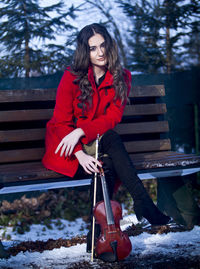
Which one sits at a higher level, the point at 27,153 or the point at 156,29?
the point at 156,29

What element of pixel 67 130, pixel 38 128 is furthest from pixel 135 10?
pixel 67 130

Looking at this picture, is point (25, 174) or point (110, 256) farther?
point (25, 174)

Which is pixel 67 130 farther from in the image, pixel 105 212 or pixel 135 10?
pixel 135 10

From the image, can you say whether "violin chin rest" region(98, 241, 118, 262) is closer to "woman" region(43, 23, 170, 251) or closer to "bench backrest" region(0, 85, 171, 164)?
"woman" region(43, 23, 170, 251)

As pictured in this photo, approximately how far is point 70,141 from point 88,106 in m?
0.39

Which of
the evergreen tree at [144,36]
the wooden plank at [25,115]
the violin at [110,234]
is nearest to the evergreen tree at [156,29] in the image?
the evergreen tree at [144,36]

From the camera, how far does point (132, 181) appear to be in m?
2.65

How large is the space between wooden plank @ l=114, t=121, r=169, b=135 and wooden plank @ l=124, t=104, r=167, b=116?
0.11 m

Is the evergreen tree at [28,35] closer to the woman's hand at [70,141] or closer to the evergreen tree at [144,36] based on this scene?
the evergreen tree at [144,36]

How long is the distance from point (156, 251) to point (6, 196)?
2.42m

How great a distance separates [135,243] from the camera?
3211 millimetres

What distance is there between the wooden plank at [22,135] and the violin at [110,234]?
4.40 feet

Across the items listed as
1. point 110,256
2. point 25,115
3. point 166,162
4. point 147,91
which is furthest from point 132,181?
point 147,91

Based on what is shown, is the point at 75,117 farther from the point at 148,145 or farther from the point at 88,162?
the point at 148,145
